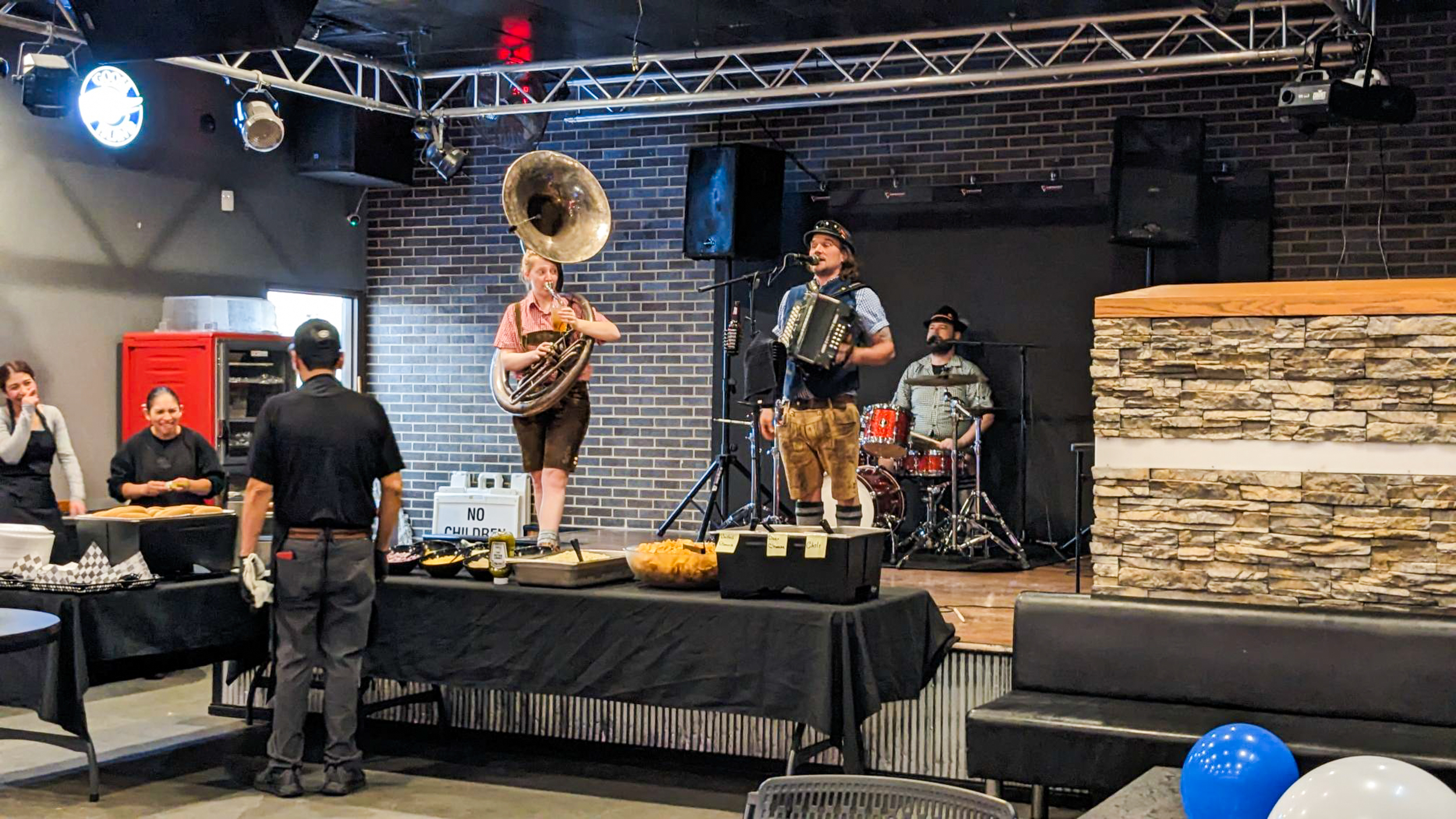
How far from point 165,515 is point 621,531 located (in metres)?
5.42

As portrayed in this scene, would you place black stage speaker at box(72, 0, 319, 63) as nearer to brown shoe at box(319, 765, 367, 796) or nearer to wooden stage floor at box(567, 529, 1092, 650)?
brown shoe at box(319, 765, 367, 796)

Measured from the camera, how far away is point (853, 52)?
989cm

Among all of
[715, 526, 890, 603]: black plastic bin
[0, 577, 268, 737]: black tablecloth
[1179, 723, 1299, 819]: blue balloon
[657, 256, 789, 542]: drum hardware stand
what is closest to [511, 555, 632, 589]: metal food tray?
[715, 526, 890, 603]: black plastic bin

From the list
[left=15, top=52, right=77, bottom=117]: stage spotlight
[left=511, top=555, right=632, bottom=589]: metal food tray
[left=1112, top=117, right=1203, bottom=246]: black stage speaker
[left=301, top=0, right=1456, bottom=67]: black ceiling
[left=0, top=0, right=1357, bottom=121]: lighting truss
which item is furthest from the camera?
[left=1112, top=117, right=1203, bottom=246]: black stage speaker

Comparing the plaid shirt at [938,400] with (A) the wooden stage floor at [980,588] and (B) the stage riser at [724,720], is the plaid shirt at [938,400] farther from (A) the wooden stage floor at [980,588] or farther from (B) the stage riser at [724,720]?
(B) the stage riser at [724,720]

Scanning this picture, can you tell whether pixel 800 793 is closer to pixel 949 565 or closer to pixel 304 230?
pixel 949 565

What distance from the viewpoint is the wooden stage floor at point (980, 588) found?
5965 millimetres

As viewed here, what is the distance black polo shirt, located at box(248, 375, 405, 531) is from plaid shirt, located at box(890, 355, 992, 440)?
4992 millimetres

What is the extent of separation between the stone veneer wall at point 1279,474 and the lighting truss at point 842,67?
3.74 m

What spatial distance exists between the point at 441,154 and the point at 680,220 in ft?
5.89

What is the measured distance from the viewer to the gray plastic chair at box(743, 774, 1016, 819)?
7.92ft

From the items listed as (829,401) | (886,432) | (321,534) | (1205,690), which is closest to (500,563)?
(321,534)

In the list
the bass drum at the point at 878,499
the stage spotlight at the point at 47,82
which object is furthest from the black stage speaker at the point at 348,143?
the bass drum at the point at 878,499

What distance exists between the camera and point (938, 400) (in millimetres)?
9875
